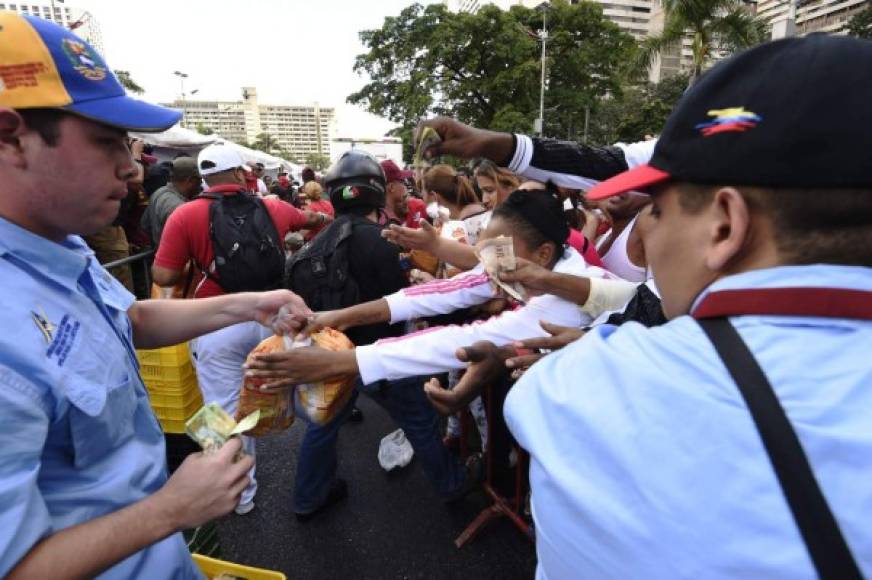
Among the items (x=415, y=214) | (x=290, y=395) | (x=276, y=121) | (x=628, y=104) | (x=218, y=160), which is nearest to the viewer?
(x=290, y=395)

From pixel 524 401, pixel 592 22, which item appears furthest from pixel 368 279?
pixel 592 22

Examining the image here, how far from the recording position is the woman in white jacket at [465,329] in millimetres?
1979

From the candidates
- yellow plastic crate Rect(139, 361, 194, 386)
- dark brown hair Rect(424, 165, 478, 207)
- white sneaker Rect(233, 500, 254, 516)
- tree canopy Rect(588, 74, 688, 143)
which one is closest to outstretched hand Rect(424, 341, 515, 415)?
white sneaker Rect(233, 500, 254, 516)

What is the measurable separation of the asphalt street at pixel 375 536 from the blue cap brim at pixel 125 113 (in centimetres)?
245

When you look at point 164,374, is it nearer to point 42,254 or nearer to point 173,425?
point 173,425

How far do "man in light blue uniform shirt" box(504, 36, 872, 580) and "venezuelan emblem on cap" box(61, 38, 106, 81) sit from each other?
1264mm

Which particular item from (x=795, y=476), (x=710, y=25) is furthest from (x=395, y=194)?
(x=710, y=25)

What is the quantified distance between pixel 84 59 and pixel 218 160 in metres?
2.24

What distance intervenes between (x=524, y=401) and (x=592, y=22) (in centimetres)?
3259

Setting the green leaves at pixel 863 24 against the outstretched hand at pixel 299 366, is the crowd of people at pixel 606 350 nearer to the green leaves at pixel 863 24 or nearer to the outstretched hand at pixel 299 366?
the outstretched hand at pixel 299 366

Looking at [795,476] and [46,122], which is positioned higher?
[46,122]

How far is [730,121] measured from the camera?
0.70m

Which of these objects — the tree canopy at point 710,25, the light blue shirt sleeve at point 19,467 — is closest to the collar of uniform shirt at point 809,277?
the light blue shirt sleeve at point 19,467

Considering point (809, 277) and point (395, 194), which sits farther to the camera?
point (395, 194)
